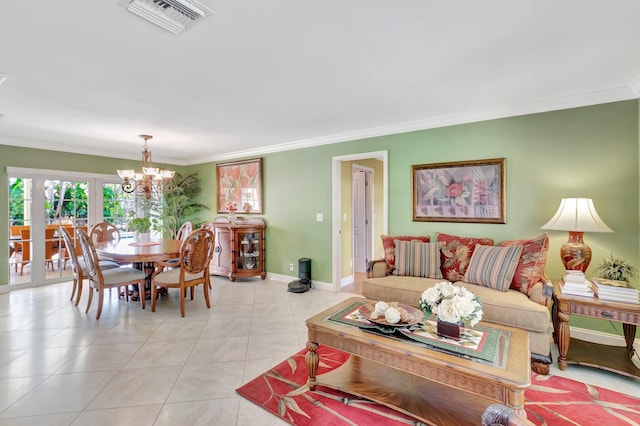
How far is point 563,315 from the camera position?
7.93 feet

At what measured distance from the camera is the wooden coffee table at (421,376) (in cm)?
150

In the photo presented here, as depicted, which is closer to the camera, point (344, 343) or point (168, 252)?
point (344, 343)

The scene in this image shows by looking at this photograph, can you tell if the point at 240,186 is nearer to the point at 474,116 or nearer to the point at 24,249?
the point at 24,249

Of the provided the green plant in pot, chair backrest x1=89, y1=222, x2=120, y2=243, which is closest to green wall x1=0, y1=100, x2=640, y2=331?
the green plant in pot

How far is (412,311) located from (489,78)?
2057 millimetres

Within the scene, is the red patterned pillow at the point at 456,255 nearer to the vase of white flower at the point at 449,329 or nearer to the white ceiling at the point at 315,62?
the white ceiling at the point at 315,62

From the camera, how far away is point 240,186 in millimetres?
5785

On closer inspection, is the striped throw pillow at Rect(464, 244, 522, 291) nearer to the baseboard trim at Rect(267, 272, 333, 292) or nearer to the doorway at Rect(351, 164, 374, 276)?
the baseboard trim at Rect(267, 272, 333, 292)

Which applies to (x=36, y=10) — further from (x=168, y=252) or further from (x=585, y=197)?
(x=585, y=197)

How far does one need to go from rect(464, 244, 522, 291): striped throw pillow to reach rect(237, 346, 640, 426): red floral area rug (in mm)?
Answer: 799

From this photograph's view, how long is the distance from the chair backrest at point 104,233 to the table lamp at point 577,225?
5964 mm

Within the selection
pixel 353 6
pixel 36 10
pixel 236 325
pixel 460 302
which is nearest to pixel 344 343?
pixel 460 302

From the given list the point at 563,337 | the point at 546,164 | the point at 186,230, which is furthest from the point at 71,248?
the point at 546,164

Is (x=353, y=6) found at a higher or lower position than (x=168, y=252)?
higher
